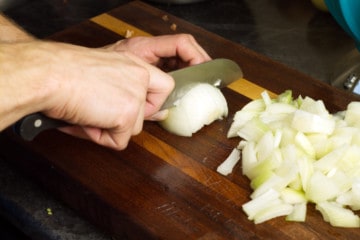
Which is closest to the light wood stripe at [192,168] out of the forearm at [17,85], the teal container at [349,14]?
the forearm at [17,85]

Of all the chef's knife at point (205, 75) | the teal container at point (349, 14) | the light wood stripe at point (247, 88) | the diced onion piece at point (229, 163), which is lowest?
the diced onion piece at point (229, 163)

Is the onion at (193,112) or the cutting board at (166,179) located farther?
the onion at (193,112)

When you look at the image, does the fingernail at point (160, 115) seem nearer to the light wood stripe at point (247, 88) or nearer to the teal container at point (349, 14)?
the light wood stripe at point (247, 88)

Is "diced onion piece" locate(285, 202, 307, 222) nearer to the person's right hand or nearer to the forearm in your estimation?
the person's right hand

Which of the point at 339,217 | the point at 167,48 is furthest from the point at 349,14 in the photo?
the point at 339,217

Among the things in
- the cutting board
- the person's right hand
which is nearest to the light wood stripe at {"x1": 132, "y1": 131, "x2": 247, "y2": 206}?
the cutting board

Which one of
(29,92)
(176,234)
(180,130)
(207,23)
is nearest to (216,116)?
(180,130)

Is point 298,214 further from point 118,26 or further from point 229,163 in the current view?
point 118,26
